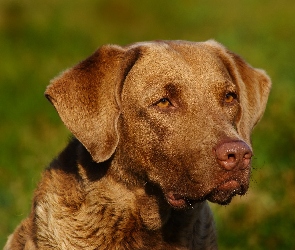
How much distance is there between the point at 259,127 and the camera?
12.1 metres

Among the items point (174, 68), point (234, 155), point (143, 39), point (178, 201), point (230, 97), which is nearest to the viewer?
point (234, 155)

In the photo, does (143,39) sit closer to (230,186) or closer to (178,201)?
(178,201)

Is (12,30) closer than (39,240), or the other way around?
(39,240)

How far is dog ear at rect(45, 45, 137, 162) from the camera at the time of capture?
19.6 ft

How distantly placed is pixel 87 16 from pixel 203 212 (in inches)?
710

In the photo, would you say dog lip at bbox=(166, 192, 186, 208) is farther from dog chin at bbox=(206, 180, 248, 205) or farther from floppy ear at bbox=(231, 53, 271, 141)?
floppy ear at bbox=(231, 53, 271, 141)

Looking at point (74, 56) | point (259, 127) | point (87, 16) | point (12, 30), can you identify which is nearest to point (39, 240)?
point (259, 127)

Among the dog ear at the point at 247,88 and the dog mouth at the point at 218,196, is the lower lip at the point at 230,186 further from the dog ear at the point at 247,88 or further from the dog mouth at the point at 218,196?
the dog ear at the point at 247,88

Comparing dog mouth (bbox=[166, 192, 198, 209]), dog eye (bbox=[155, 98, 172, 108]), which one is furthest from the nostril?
dog eye (bbox=[155, 98, 172, 108])

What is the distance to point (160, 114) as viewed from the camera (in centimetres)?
602

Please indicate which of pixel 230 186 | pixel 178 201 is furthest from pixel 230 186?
pixel 178 201

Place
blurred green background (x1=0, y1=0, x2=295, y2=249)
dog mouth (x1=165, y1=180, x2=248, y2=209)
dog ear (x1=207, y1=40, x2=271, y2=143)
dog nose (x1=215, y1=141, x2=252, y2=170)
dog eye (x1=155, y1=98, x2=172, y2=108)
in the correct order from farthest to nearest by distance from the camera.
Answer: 1. blurred green background (x1=0, y1=0, x2=295, y2=249)
2. dog ear (x1=207, y1=40, x2=271, y2=143)
3. dog eye (x1=155, y1=98, x2=172, y2=108)
4. dog mouth (x1=165, y1=180, x2=248, y2=209)
5. dog nose (x1=215, y1=141, x2=252, y2=170)

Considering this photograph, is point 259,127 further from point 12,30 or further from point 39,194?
point 12,30

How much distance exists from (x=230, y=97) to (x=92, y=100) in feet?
3.34
